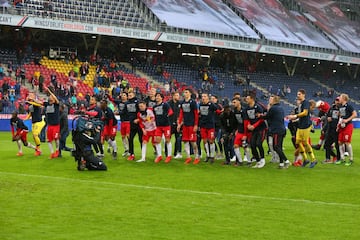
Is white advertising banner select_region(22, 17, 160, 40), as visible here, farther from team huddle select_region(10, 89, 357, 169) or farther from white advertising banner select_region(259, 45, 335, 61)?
team huddle select_region(10, 89, 357, 169)

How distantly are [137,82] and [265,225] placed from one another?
1564 inches

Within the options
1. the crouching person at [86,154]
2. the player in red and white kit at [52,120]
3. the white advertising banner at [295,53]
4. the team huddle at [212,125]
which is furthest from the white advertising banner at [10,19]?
the crouching person at [86,154]

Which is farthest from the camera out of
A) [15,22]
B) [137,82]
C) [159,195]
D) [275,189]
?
[137,82]

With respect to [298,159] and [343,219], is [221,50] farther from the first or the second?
[343,219]

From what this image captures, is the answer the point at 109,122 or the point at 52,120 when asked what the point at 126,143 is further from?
the point at 52,120

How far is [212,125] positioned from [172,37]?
99.2ft

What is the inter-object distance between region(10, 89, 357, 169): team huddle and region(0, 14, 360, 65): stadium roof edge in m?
21.1

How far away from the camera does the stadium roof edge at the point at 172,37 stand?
42684mm

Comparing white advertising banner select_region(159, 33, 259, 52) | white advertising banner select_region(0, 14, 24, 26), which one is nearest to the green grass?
white advertising banner select_region(0, 14, 24, 26)

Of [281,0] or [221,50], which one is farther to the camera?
[281,0]

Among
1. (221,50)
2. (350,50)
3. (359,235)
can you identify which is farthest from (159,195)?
(350,50)

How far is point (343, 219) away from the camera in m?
11.4

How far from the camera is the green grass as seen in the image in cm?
1026

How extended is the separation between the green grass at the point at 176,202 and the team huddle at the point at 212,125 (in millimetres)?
896
